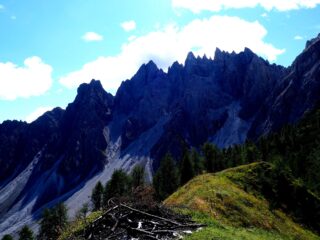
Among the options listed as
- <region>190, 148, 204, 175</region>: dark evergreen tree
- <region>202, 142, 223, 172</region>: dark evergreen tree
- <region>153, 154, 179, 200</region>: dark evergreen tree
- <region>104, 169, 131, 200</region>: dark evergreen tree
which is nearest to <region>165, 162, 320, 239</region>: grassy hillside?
<region>153, 154, 179, 200</region>: dark evergreen tree

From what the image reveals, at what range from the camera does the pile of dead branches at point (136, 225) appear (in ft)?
75.4

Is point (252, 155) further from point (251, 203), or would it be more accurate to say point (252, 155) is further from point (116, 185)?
point (251, 203)

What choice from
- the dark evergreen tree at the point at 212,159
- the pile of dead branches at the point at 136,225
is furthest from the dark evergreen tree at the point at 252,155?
the pile of dead branches at the point at 136,225

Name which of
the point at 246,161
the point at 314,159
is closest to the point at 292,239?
the point at 314,159

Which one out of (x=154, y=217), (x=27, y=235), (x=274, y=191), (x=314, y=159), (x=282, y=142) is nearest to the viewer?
(x=154, y=217)

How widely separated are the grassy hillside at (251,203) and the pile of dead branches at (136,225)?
1579mm

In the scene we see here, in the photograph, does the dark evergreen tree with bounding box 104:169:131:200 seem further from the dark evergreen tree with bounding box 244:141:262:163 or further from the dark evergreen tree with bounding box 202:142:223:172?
the dark evergreen tree with bounding box 244:141:262:163

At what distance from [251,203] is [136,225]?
18891 mm

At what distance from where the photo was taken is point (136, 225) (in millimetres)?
24234

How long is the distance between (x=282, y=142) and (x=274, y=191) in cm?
10229

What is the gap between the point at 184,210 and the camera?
31453mm

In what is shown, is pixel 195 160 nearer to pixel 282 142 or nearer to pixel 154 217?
pixel 282 142

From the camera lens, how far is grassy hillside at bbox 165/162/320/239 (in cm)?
3272

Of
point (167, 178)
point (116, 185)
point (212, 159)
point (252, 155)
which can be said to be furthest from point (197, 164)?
point (116, 185)
